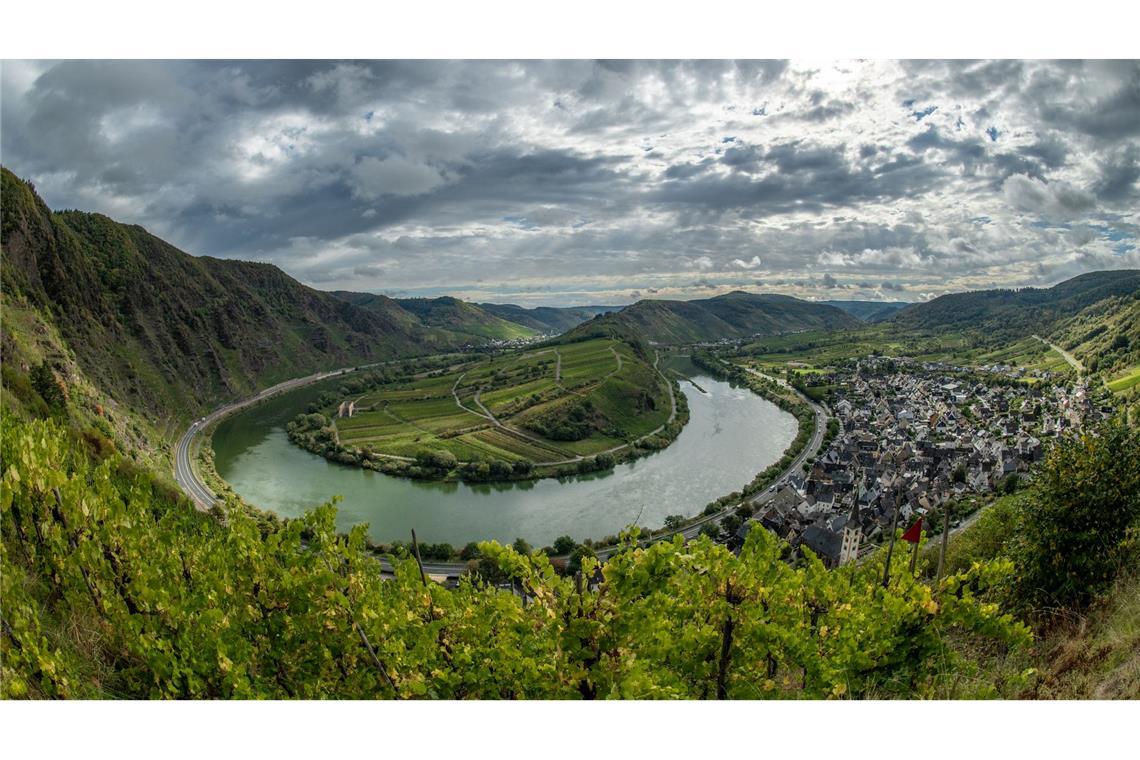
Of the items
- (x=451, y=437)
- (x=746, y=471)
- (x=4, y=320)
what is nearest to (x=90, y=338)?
(x=4, y=320)

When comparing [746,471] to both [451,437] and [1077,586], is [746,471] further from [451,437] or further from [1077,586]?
[1077,586]

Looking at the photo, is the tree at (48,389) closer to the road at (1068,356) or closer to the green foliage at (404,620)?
the green foliage at (404,620)

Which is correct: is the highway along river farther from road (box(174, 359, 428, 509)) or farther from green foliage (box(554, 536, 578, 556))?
road (box(174, 359, 428, 509))

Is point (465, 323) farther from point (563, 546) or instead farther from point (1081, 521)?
point (1081, 521)

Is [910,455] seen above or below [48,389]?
below

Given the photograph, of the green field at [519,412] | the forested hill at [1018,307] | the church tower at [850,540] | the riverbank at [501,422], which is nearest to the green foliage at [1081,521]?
the church tower at [850,540]

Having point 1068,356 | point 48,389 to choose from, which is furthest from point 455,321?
point 48,389
